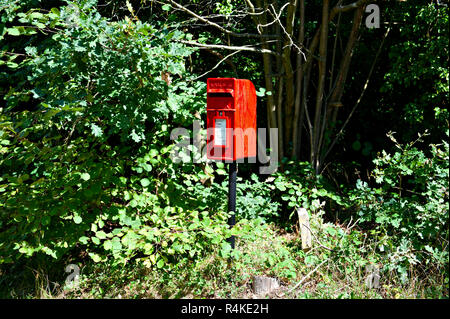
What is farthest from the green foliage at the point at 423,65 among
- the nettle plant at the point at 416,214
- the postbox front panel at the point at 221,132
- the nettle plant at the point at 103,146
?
the nettle plant at the point at 103,146

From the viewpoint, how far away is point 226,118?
12.1 ft

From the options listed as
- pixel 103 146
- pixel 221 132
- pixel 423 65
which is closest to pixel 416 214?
pixel 423 65

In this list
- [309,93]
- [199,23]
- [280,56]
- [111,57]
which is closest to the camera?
[111,57]

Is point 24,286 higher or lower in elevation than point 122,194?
lower

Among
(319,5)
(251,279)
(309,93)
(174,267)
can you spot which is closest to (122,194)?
(174,267)

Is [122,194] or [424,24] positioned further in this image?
[424,24]

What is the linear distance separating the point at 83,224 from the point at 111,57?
5.07 ft

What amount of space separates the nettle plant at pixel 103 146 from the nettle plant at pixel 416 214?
145 cm

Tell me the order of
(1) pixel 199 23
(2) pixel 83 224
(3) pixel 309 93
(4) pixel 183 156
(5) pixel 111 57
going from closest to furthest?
(5) pixel 111 57 < (2) pixel 83 224 < (4) pixel 183 156 < (1) pixel 199 23 < (3) pixel 309 93

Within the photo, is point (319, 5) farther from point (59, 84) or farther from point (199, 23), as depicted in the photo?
point (59, 84)

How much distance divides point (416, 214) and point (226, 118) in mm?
1869

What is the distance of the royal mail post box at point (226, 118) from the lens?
Result: 143 inches

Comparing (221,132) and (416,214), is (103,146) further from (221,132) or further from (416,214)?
(416,214)

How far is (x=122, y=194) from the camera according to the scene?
4.03 metres
